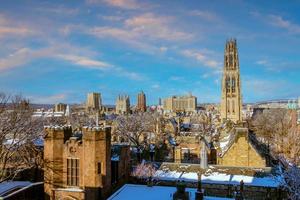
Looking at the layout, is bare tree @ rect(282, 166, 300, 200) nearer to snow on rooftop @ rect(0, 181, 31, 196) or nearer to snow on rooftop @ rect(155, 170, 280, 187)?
snow on rooftop @ rect(155, 170, 280, 187)

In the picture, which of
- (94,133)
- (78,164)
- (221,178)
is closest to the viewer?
(94,133)

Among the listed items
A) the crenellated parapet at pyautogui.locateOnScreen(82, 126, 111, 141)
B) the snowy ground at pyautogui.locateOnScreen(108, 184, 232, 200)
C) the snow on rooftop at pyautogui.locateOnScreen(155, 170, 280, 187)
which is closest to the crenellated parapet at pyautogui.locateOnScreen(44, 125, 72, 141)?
the crenellated parapet at pyautogui.locateOnScreen(82, 126, 111, 141)

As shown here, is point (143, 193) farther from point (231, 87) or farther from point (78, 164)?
point (231, 87)

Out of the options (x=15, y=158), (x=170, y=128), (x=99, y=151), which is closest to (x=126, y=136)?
(x=170, y=128)

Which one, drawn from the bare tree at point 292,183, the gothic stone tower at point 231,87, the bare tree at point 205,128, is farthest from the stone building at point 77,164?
the gothic stone tower at point 231,87

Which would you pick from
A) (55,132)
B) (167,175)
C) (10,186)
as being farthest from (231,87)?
(55,132)

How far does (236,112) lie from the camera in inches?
3964

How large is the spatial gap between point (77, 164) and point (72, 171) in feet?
2.07

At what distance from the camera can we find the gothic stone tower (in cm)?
10101

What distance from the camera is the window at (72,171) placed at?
22.9 metres

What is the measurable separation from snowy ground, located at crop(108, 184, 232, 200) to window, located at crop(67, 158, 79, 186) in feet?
8.92

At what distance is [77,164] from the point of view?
22.9 meters

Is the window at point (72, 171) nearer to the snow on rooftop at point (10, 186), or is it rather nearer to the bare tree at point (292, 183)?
the snow on rooftop at point (10, 186)

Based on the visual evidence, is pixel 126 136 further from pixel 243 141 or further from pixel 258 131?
pixel 258 131
